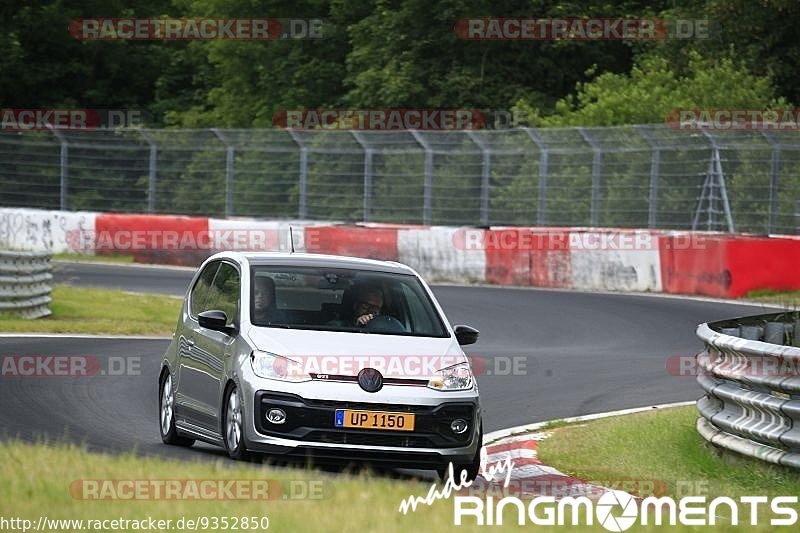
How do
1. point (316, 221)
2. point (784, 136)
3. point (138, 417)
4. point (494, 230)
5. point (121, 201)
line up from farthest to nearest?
point (121, 201) < point (316, 221) < point (494, 230) < point (784, 136) < point (138, 417)

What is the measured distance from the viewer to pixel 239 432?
33.7 ft

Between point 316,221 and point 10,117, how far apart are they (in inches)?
901

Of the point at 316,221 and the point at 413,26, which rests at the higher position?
the point at 413,26

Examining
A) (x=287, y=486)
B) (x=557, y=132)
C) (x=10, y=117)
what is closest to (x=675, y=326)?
(x=557, y=132)

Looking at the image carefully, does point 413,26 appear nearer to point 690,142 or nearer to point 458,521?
point 690,142

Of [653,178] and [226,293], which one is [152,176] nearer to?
[653,178]

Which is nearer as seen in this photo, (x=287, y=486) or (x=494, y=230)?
(x=287, y=486)

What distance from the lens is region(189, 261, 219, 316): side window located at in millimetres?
12023

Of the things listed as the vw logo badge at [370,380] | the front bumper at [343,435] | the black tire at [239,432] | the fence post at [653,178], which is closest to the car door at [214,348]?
the black tire at [239,432]

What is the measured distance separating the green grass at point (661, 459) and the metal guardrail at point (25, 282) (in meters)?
10.4

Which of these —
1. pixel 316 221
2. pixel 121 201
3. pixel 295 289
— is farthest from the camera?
pixel 121 201

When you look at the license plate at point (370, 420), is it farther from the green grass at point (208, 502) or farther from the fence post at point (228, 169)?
the fence post at point (228, 169)

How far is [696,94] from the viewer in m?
38.1

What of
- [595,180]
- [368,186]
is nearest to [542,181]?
[595,180]
